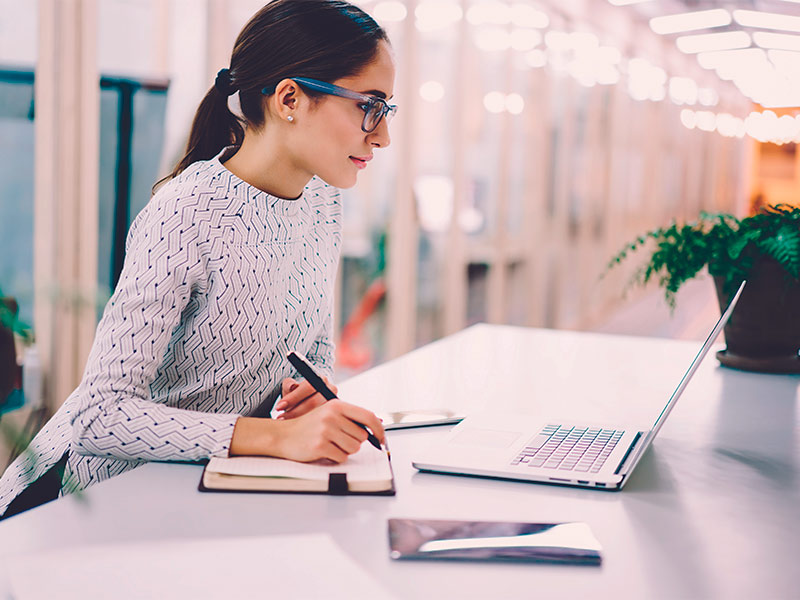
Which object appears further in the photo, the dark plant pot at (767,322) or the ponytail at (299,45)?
the dark plant pot at (767,322)

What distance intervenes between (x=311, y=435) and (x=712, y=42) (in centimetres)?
1041

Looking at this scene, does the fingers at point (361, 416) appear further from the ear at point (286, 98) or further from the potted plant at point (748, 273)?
the potted plant at point (748, 273)

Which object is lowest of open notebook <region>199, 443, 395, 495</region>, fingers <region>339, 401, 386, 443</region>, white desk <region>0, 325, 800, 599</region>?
white desk <region>0, 325, 800, 599</region>

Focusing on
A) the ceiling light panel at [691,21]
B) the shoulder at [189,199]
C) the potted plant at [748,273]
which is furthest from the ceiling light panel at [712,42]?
the shoulder at [189,199]

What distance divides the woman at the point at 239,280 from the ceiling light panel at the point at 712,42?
9.41 m

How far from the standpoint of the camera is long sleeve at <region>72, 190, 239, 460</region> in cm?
98

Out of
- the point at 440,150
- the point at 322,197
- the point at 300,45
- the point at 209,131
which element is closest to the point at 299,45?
the point at 300,45

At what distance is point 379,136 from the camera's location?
3.98 feet

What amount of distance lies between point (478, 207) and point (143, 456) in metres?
4.50

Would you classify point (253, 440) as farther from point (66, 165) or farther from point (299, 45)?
point (66, 165)

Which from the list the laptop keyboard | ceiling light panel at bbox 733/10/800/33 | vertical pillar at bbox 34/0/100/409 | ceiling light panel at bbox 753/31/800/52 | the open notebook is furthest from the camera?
ceiling light panel at bbox 753/31/800/52

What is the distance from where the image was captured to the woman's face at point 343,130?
1177 mm

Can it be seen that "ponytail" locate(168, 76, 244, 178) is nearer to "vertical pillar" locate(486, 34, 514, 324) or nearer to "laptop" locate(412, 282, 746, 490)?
"laptop" locate(412, 282, 746, 490)

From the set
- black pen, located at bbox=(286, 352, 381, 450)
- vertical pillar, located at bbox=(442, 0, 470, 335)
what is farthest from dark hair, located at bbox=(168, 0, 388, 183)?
vertical pillar, located at bbox=(442, 0, 470, 335)
